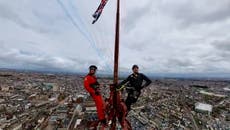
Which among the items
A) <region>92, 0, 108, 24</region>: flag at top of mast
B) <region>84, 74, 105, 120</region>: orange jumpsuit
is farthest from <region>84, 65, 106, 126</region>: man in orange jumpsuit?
<region>92, 0, 108, 24</region>: flag at top of mast

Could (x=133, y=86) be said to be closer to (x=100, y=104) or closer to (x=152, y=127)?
(x=100, y=104)

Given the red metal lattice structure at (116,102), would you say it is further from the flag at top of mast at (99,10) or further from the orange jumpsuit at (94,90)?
the flag at top of mast at (99,10)

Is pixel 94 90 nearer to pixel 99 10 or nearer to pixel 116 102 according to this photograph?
pixel 116 102

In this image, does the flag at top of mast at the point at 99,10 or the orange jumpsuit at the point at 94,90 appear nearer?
the orange jumpsuit at the point at 94,90

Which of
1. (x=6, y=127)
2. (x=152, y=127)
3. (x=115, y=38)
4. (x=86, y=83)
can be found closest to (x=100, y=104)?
(x=86, y=83)

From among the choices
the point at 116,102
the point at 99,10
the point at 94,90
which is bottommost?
the point at 116,102

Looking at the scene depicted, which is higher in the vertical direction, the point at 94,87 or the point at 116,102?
the point at 94,87

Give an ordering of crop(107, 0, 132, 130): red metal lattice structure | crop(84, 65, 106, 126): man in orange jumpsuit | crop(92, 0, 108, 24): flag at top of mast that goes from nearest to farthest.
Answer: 1. crop(107, 0, 132, 130): red metal lattice structure
2. crop(84, 65, 106, 126): man in orange jumpsuit
3. crop(92, 0, 108, 24): flag at top of mast

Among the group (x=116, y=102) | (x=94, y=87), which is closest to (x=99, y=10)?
(x=94, y=87)

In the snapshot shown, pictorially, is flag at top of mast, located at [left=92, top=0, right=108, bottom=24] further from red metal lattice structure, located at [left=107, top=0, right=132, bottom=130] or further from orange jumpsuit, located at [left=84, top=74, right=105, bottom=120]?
orange jumpsuit, located at [left=84, top=74, right=105, bottom=120]

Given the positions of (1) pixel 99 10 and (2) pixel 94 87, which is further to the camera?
(1) pixel 99 10

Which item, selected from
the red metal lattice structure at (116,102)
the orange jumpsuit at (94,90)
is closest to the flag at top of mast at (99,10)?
the red metal lattice structure at (116,102)
